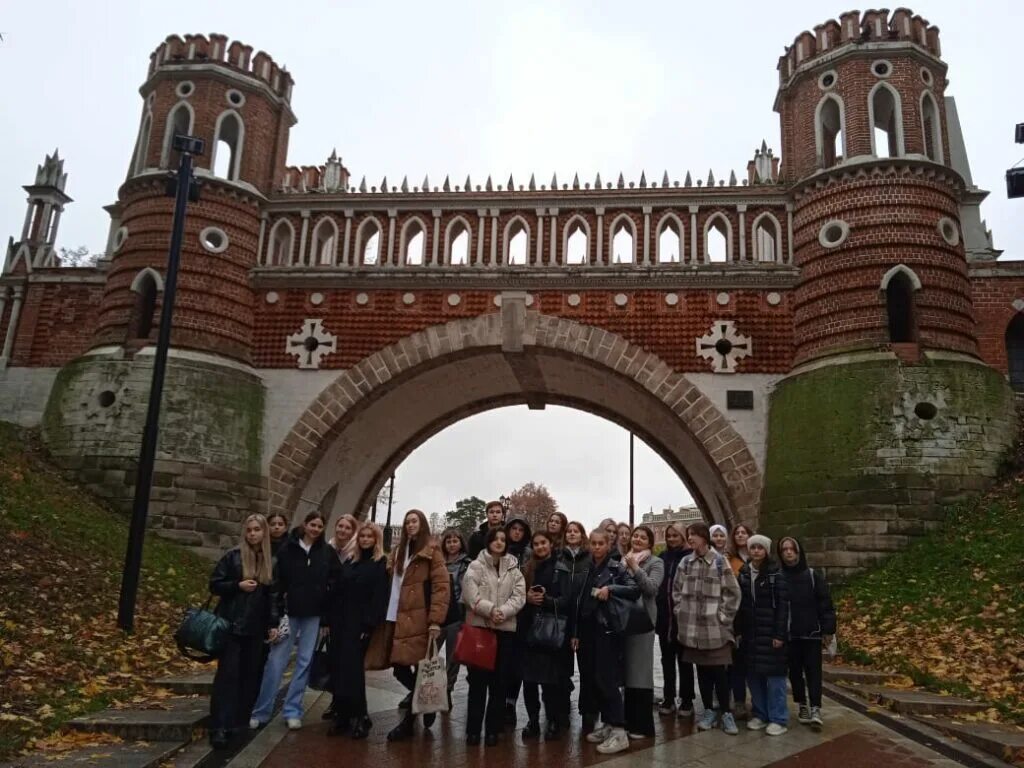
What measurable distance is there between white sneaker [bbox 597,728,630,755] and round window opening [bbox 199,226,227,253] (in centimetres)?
1316

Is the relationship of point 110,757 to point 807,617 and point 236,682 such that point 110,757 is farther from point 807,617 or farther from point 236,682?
point 807,617

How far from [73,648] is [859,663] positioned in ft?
27.3

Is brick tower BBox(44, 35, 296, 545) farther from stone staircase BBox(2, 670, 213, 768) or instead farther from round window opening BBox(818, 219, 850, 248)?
round window opening BBox(818, 219, 850, 248)

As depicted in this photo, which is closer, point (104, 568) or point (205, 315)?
point (104, 568)

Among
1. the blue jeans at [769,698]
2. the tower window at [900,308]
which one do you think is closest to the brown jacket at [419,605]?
the blue jeans at [769,698]

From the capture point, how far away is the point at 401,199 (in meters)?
16.5

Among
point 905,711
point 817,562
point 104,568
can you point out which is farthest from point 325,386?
point 905,711

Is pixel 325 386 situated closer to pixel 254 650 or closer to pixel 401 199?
pixel 401 199

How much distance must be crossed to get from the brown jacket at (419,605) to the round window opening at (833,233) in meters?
11.2

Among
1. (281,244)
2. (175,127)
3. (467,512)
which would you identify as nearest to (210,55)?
(175,127)

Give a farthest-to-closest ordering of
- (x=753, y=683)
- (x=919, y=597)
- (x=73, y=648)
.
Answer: (x=919, y=597)
(x=73, y=648)
(x=753, y=683)

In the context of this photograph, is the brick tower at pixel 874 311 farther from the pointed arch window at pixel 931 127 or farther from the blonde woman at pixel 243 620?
the blonde woman at pixel 243 620

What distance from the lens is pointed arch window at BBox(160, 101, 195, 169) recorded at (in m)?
16.5

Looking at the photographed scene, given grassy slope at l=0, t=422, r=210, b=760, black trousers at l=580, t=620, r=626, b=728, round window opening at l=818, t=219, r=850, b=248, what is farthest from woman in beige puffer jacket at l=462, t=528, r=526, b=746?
round window opening at l=818, t=219, r=850, b=248
